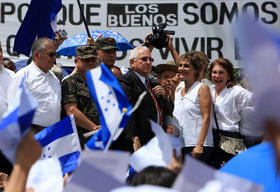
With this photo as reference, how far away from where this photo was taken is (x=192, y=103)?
6340 millimetres

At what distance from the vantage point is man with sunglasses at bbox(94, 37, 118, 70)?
665 centimetres

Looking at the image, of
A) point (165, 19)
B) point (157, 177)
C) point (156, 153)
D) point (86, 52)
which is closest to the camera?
point (157, 177)

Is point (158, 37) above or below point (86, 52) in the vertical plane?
above

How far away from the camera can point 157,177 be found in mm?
2514

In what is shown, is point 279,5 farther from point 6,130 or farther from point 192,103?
point 6,130

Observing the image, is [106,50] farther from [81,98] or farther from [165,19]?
[165,19]

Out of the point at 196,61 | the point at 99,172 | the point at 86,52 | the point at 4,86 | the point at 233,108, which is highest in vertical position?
the point at 86,52

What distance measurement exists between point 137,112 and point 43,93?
2.75 feet

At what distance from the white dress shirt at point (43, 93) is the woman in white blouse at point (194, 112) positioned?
1121mm

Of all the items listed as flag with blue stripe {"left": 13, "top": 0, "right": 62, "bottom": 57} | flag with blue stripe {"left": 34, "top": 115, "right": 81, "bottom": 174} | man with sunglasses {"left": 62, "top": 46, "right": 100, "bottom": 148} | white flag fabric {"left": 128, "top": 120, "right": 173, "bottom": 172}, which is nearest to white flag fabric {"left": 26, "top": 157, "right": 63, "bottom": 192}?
Result: white flag fabric {"left": 128, "top": 120, "right": 173, "bottom": 172}

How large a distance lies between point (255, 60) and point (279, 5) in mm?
6651

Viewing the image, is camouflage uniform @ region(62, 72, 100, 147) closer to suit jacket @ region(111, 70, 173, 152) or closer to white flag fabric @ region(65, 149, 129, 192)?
suit jacket @ region(111, 70, 173, 152)

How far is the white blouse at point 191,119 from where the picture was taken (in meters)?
6.32

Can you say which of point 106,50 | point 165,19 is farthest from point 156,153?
point 165,19
